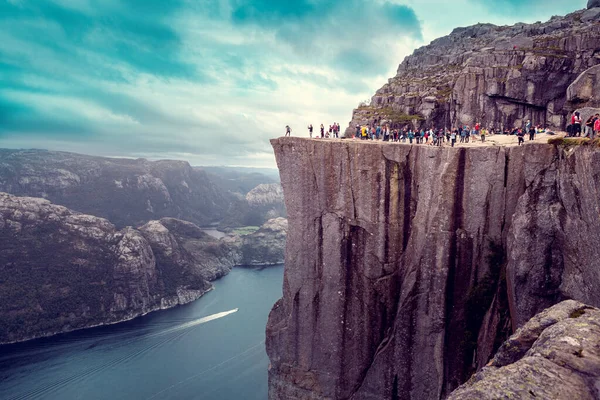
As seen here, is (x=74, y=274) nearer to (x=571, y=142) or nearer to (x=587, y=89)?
(x=571, y=142)

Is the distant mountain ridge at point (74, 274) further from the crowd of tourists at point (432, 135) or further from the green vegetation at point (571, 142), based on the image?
the green vegetation at point (571, 142)

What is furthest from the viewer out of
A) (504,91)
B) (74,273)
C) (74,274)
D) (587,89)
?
(74,273)

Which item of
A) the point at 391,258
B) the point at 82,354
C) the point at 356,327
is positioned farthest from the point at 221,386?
the point at 391,258

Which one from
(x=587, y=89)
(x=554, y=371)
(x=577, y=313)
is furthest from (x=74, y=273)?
(x=554, y=371)

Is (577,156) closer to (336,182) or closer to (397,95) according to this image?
(336,182)

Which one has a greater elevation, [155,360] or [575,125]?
[575,125]

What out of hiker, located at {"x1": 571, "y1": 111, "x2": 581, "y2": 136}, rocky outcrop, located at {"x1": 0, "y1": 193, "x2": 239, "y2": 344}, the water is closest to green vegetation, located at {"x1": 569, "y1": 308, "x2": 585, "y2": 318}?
hiker, located at {"x1": 571, "y1": 111, "x2": 581, "y2": 136}

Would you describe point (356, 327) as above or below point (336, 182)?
below
